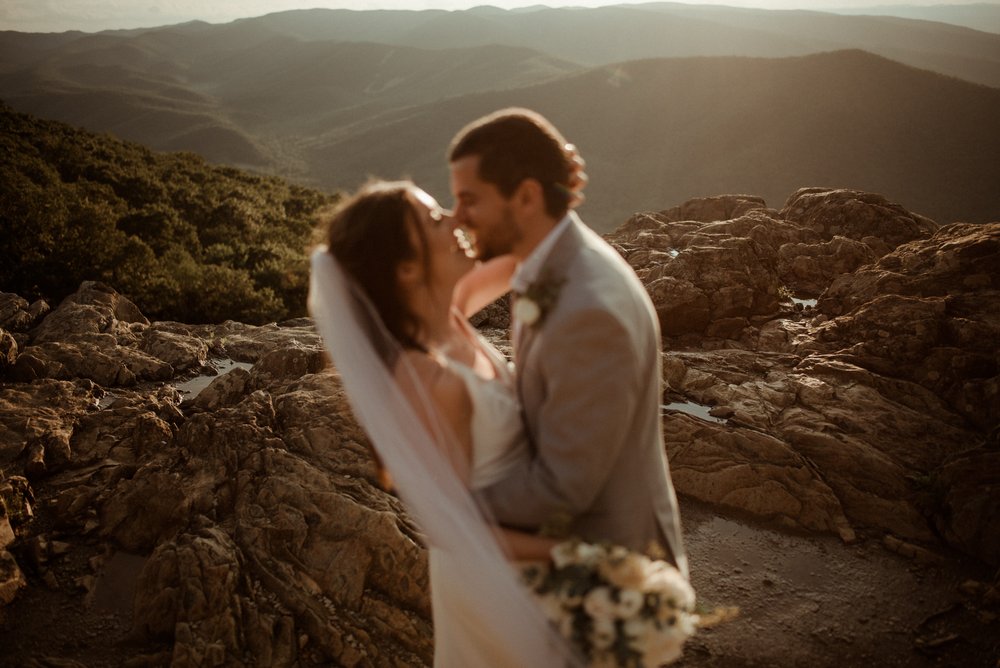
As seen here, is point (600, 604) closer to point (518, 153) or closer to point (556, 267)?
point (556, 267)

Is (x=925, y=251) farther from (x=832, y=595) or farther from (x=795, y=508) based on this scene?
(x=832, y=595)

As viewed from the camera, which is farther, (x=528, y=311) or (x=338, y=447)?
(x=338, y=447)

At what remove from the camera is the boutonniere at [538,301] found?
2111mm

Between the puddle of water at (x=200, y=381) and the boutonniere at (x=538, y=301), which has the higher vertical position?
the boutonniere at (x=538, y=301)

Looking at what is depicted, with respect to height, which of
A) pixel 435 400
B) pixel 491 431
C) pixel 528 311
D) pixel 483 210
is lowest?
pixel 491 431

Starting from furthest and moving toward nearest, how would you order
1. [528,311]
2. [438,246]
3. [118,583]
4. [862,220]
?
1. [862,220]
2. [118,583]
3. [438,246]
4. [528,311]

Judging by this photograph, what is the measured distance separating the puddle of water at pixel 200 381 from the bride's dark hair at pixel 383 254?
5845 millimetres

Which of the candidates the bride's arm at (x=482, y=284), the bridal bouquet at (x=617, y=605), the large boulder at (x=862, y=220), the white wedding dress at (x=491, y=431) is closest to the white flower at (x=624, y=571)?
the bridal bouquet at (x=617, y=605)

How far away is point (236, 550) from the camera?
176 inches

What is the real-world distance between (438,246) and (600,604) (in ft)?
4.72

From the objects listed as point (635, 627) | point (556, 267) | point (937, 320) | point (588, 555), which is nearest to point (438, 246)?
point (556, 267)

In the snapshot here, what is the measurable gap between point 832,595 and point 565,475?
4.69 meters

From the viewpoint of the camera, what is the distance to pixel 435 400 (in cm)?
222

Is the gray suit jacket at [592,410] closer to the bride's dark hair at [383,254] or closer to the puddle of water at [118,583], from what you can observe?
the bride's dark hair at [383,254]
